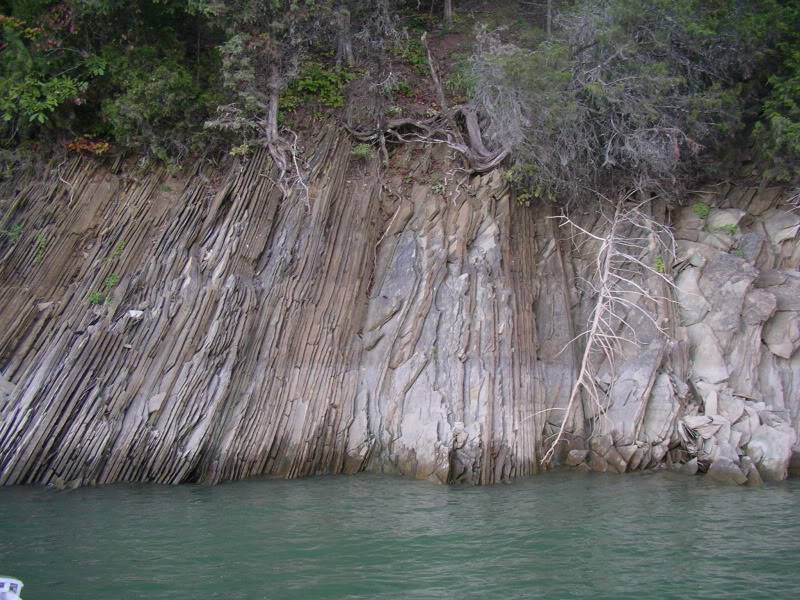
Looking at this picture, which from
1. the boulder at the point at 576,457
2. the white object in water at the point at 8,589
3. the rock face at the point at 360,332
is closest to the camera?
the white object in water at the point at 8,589

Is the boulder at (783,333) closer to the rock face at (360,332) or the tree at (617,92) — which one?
the rock face at (360,332)

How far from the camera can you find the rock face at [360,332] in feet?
38.0

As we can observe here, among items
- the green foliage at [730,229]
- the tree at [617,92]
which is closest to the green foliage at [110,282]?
the tree at [617,92]

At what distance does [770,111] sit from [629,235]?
3.42 metres

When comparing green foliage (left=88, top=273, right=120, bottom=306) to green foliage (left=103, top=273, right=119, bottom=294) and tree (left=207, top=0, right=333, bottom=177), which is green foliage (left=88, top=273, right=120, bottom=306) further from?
tree (left=207, top=0, right=333, bottom=177)

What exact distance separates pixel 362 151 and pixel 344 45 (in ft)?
9.23

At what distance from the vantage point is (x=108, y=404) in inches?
456

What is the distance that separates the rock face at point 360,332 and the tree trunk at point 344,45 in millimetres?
2271

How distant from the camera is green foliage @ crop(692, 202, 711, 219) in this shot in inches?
584

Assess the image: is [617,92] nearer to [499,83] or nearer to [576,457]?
[499,83]

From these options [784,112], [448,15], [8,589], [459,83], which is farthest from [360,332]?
[448,15]

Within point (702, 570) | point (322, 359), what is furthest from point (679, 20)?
point (702, 570)

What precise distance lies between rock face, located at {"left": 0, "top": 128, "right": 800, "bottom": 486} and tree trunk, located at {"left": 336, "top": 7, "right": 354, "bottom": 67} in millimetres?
2271

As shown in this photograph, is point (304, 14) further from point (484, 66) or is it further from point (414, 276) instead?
point (414, 276)
